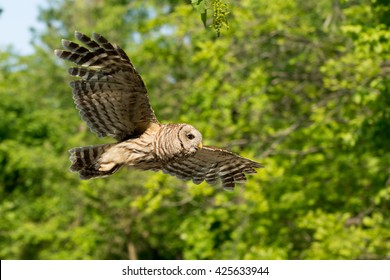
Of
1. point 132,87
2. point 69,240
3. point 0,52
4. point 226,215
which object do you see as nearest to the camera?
point 132,87

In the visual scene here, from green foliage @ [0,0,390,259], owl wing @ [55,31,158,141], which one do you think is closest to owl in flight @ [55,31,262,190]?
owl wing @ [55,31,158,141]

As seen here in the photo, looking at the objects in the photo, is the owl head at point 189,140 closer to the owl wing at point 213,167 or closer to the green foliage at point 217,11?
the owl wing at point 213,167

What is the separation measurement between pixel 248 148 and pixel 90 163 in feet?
28.7

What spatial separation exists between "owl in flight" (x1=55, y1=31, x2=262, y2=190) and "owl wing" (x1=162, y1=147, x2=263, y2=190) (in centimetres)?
2

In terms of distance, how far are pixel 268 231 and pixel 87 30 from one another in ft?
31.6

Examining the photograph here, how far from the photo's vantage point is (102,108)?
5.36m

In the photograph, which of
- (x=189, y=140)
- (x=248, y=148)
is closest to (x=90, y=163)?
(x=189, y=140)

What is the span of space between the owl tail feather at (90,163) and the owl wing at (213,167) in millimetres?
390

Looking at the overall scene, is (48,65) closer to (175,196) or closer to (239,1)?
(175,196)

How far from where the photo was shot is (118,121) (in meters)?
5.46

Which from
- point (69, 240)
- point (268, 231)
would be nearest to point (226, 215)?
point (268, 231)

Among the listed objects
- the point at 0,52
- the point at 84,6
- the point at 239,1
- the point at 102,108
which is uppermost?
the point at 84,6

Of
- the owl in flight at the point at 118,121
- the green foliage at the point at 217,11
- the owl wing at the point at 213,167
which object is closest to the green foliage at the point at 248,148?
the owl wing at the point at 213,167

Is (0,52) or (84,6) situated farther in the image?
(84,6)
